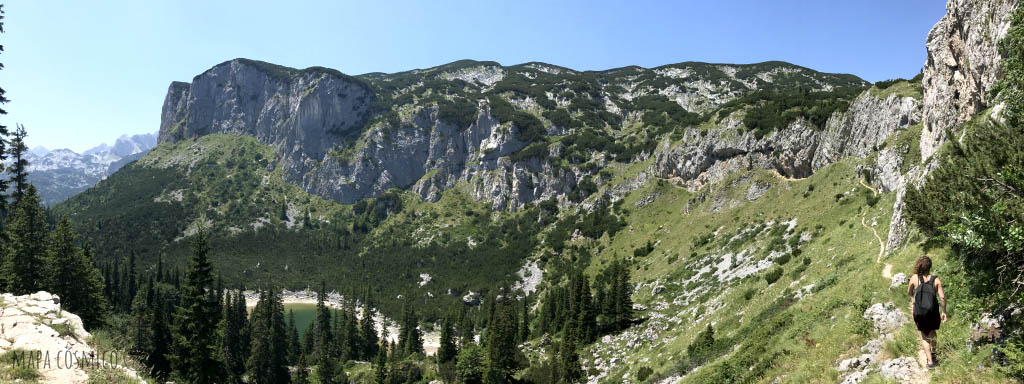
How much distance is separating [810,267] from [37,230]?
247 feet

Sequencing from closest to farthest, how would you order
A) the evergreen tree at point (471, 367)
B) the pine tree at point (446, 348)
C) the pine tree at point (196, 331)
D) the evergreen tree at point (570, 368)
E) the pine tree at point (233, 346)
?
the pine tree at point (196, 331) → the evergreen tree at point (570, 368) → the evergreen tree at point (471, 367) → the pine tree at point (233, 346) → the pine tree at point (446, 348)

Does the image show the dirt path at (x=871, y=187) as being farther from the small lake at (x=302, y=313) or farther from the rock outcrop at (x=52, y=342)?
the small lake at (x=302, y=313)

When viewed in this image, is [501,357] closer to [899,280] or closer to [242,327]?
[899,280]

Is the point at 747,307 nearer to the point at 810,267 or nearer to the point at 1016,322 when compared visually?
the point at 810,267

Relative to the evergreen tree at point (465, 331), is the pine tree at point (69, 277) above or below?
above

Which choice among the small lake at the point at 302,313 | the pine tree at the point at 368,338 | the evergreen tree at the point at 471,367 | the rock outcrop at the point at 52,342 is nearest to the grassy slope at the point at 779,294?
the evergreen tree at the point at 471,367

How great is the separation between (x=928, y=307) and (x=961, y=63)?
39.3 meters

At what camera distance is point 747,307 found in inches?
1422

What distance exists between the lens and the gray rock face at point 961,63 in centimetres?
2939

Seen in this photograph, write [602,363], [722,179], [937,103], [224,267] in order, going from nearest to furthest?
[937,103] → [602,363] → [722,179] → [224,267]

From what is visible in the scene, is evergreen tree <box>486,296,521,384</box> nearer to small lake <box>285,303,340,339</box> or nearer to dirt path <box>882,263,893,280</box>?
dirt path <box>882,263,893,280</box>

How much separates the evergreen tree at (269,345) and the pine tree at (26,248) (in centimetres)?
4392

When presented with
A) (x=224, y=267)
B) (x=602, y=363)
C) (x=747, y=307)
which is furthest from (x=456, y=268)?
(x=747, y=307)

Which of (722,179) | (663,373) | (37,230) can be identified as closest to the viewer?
(663,373)
